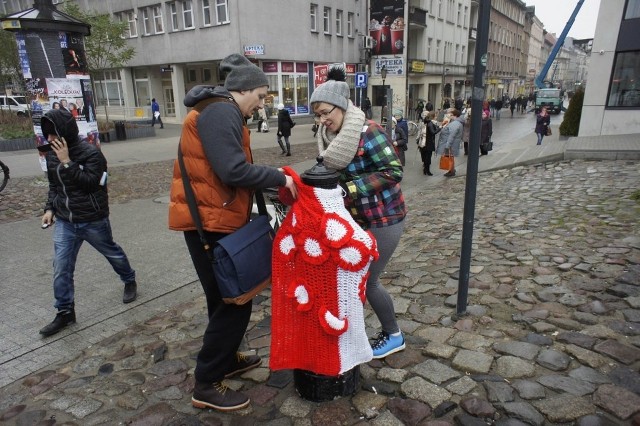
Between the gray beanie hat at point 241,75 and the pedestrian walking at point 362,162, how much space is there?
0.39m

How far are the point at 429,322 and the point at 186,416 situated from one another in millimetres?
1972

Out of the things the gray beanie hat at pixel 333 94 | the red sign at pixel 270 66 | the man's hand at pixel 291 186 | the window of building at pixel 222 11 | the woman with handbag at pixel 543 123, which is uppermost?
the window of building at pixel 222 11

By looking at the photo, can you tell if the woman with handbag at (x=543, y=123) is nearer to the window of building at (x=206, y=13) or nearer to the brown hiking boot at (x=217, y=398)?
the brown hiking boot at (x=217, y=398)

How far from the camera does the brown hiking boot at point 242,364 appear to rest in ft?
9.61

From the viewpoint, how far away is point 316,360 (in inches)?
96.0

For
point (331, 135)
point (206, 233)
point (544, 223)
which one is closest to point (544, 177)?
point (544, 223)

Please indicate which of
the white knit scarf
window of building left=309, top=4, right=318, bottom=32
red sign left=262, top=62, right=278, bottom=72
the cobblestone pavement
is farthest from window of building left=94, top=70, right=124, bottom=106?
the white knit scarf

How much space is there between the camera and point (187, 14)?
91.6 feet

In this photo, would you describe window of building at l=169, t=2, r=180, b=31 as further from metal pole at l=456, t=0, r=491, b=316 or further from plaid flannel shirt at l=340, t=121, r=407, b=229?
plaid flannel shirt at l=340, t=121, r=407, b=229

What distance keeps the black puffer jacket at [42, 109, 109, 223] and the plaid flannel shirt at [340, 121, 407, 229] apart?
91.1 inches

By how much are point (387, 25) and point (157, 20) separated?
1836cm

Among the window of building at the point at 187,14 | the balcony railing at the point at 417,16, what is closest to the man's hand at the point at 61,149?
the window of building at the point at 187,14

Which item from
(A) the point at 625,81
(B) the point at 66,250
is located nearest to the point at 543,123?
(A) the point at 625,81

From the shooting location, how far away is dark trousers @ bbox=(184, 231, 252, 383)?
246cm
